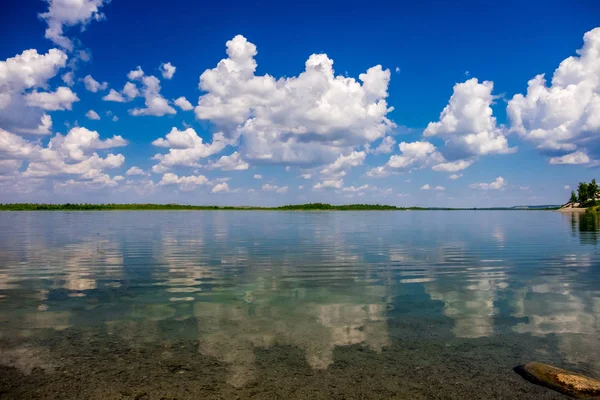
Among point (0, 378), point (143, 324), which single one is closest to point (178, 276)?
point (143, 324)

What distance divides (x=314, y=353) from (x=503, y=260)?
96.2 ft

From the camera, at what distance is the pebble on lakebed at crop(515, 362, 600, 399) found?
437 inches

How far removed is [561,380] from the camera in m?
11.6

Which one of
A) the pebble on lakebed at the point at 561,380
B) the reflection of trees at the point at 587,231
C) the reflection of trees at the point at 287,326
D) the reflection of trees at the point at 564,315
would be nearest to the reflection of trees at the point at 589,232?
the reflection of trees at the point at 587,231

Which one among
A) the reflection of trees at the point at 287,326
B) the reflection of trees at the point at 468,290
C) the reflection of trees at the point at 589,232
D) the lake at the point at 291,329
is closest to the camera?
the lake at the point at 291,329

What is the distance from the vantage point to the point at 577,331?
16.5 metres

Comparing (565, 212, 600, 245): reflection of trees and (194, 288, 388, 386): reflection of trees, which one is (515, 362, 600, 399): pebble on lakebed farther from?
(565, 212, 600, 245): reflection of trees

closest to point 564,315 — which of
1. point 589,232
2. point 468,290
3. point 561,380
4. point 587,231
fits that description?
point 468,290

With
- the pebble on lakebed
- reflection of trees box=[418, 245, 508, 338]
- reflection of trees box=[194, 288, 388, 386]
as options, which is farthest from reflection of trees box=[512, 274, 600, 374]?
reflection of trees box=[194, 288, 388, 386]

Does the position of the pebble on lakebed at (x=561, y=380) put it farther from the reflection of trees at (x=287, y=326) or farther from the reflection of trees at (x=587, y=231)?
the reflection of trees at (x=587, y=231)

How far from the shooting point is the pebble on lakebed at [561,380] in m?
11.1

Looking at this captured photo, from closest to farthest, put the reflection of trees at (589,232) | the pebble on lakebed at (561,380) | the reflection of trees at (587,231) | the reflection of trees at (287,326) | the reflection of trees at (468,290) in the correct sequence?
the pebble on lakebed at (561,380) → the reflection of trees at (287,326) → the reflection of trees at (468,290) → the reflection of trees at (589,232) → the reflection of trees at (587,231)

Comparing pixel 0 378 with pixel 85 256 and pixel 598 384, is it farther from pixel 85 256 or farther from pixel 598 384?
pixel 85 256

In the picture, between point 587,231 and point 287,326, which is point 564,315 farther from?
point 587,231
